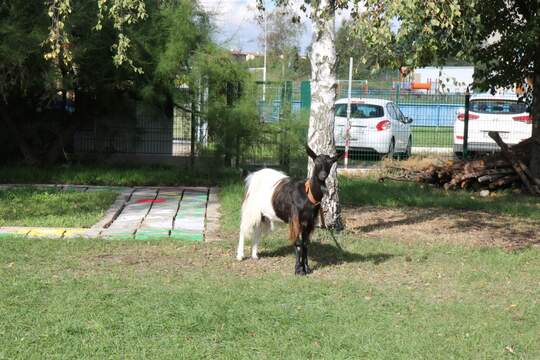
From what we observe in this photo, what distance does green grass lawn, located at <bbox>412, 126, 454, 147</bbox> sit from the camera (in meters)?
21.5

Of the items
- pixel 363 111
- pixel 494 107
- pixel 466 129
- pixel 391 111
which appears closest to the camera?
pixel 466 129

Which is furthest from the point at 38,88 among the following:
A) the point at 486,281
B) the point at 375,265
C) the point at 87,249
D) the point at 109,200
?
the point at 486,281

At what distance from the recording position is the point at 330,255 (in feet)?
28.9

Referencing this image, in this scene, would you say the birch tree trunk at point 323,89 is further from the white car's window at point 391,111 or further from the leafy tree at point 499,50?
the white car's window at point 391,111

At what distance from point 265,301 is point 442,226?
493cm

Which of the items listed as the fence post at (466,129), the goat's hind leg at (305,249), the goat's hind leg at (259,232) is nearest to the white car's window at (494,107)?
the fence post at (466,129)

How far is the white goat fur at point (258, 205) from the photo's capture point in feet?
26.3

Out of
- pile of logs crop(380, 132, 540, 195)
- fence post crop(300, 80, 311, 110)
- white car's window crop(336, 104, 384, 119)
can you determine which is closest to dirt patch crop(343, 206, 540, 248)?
pile of logs crop(380, 132, 540, 195)

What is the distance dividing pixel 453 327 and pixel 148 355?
251 cm

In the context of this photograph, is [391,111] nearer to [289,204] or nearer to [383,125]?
[383,125]

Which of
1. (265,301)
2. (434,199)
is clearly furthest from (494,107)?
(265,301)

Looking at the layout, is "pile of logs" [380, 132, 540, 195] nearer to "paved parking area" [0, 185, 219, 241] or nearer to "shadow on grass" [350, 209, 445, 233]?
"shadow on grass" [350, 209, 445, 233]

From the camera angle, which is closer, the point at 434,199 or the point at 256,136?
the point at 434,199

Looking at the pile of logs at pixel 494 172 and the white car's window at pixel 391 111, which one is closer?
the pile of logs at pixel 494 172
